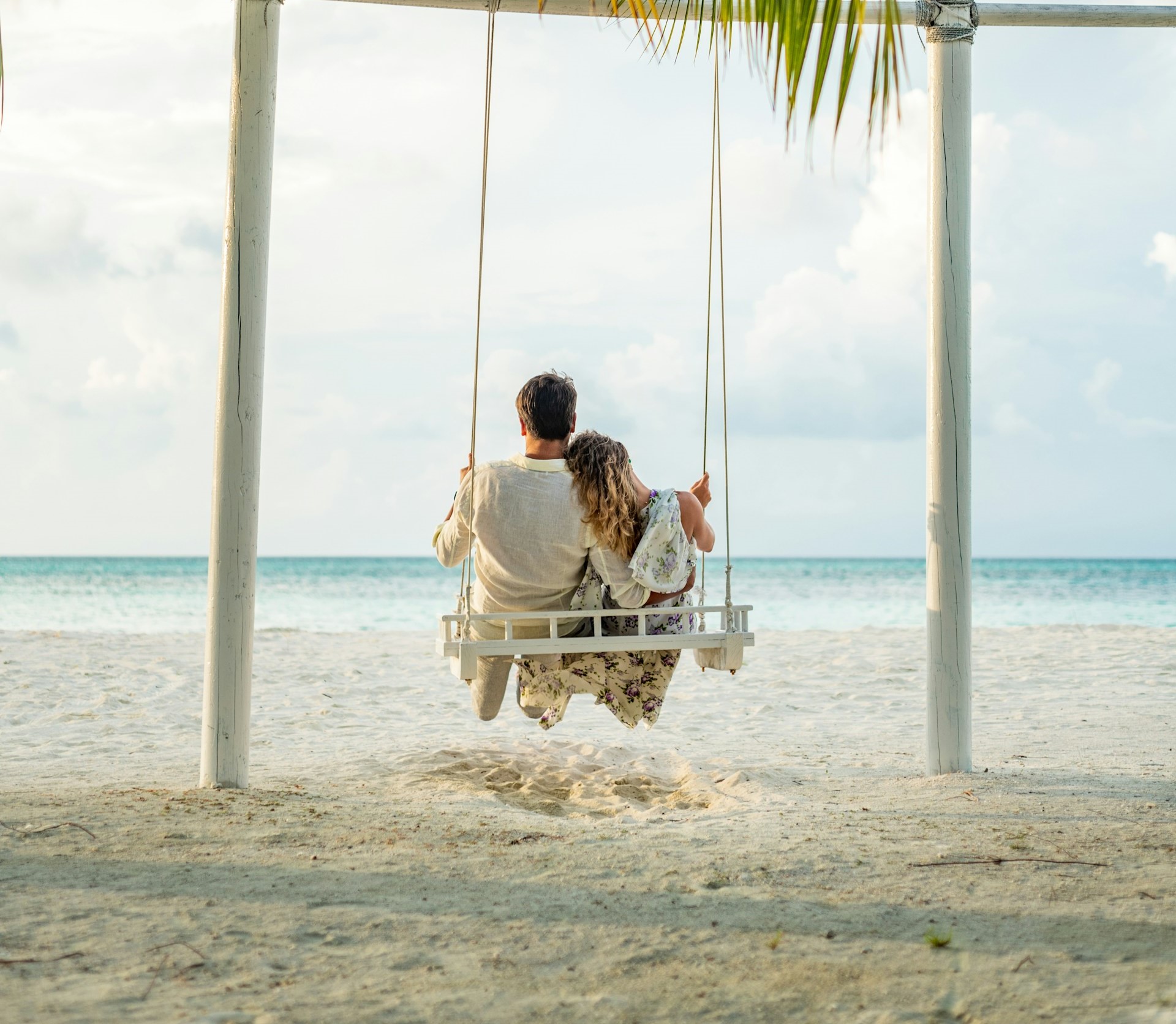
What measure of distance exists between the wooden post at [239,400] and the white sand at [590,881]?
0.96 feet

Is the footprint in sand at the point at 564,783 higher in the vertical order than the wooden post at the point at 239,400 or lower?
lower

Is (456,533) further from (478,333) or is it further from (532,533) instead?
(478,333)

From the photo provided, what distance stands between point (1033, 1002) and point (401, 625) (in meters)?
16.5

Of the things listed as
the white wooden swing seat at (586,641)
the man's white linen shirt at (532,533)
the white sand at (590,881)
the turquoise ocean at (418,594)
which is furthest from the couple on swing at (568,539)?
the turquoise ocean at (418,594)

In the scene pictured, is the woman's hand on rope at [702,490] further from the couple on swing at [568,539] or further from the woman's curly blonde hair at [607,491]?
the woman's curly blonde hair at [607,491]

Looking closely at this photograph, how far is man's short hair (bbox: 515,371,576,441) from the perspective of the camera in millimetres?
3471

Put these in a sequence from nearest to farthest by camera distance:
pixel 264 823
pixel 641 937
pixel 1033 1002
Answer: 1. pixel 1033 1002
2. pixel 641 937
3. pixel 264 823

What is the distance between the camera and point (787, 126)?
2059 mm

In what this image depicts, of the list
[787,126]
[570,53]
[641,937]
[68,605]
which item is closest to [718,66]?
[570,53]

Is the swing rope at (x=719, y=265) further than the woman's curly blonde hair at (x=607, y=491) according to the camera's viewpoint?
Yes

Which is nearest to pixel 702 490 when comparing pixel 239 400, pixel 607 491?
pixel 607 491

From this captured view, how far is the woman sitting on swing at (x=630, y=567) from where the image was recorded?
3.41 m

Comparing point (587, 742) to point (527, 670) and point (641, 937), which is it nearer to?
point (527, 670)

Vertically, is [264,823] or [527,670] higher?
[527,670]
